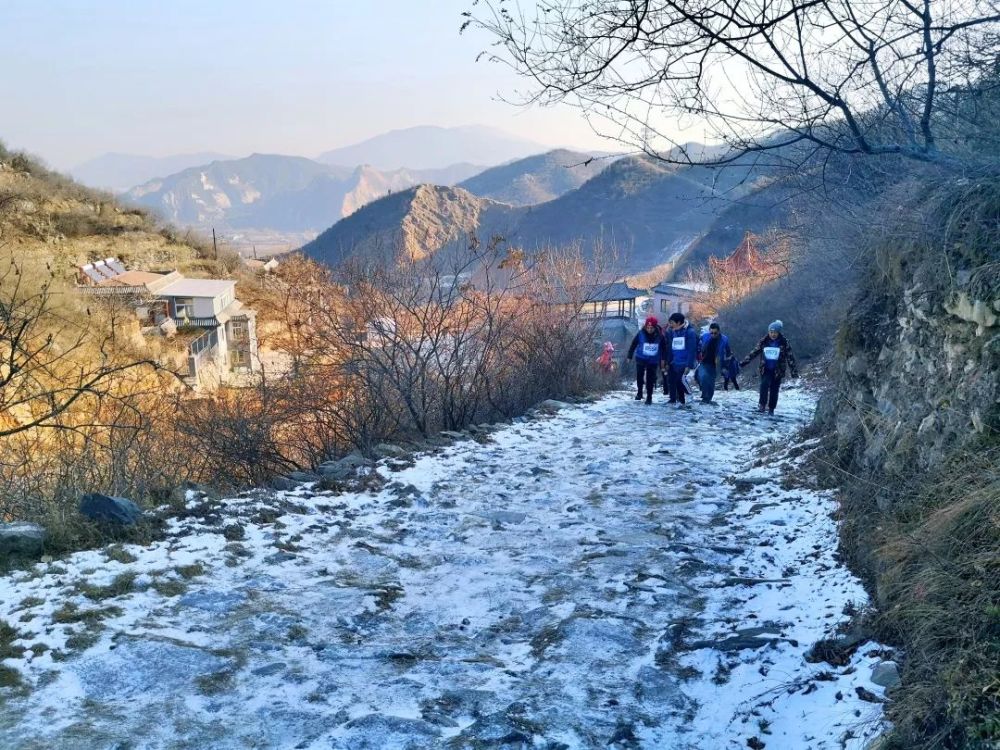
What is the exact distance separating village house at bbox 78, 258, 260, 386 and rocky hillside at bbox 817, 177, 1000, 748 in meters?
28.1

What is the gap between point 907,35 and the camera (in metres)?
4.11

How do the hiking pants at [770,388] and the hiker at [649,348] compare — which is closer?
the hiking pants at [770,388]

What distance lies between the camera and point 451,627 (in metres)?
4.39

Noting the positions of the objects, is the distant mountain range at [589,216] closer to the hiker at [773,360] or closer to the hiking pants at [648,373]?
the hiking pants at [648,373]

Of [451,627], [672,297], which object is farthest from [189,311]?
[451,627]

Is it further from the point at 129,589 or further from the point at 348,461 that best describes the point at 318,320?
the point at 129,589

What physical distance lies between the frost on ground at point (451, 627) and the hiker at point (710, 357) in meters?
5.83

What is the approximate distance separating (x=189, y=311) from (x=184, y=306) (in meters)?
0.39

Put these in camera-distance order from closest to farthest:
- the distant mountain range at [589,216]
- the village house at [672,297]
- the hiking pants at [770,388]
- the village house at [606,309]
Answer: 1. the hiking pants at [770,388]
2. the village house at [606,309]
3. the village house at [672,297]
4. the distant mountain range at [589,216]

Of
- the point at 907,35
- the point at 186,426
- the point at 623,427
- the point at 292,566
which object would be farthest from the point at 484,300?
the point at 907,35

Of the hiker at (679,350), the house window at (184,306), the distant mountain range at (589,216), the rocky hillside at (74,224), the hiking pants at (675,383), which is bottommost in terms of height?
the hiking pants at (675,383)

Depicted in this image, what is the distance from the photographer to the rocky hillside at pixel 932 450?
262 cm

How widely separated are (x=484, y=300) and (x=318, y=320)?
128 inches

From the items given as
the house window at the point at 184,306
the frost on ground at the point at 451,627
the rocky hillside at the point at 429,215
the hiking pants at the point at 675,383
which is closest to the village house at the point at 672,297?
the house window at the point at 184,306
